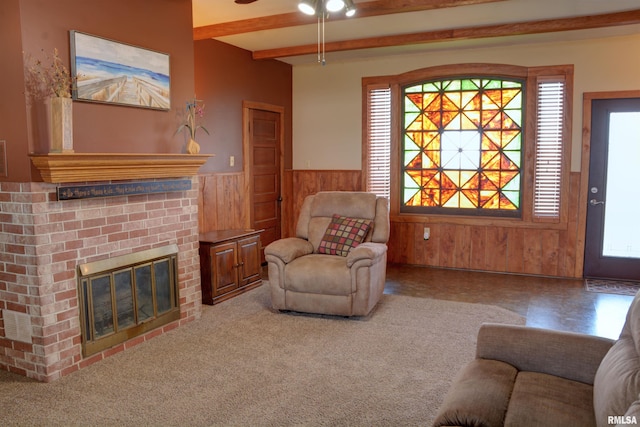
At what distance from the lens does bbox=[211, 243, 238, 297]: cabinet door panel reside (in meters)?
4.59

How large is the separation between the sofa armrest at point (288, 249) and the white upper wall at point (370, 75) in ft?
7.71

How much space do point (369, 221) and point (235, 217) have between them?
181cm

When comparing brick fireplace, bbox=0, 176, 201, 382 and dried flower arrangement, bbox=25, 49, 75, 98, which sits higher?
dried flower arrangement, bbox=25, 49, 75, 98

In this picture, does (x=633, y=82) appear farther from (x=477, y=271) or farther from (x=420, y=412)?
(x=420, y=412)

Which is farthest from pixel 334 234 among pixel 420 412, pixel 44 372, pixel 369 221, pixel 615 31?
pixel 615 31

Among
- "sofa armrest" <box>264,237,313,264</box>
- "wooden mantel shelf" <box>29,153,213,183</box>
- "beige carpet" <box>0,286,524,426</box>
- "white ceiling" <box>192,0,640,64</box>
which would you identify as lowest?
"beige carpet" <box>0,286,524,426</box>

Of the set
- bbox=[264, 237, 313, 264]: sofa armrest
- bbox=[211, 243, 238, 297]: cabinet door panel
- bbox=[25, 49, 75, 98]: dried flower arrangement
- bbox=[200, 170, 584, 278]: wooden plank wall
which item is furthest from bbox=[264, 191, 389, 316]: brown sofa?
bbox=[25, 49, 75, 98]: dried flower arrangement

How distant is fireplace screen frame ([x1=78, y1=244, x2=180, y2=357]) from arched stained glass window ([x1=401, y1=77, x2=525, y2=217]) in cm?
351

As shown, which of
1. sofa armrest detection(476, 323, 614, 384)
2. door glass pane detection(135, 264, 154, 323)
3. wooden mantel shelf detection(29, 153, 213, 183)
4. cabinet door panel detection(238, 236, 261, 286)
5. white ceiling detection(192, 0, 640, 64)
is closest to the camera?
sofa armrest detection(476, 323, 614, 384)

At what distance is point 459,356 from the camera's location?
3.41m

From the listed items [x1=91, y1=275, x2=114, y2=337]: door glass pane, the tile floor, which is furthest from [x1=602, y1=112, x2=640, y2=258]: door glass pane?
[x1=91, y1=275, x2=114, y2=337]: door glass pane

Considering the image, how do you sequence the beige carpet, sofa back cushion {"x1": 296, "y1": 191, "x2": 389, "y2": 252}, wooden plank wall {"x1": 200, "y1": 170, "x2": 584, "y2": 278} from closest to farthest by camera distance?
the beige carpet → sofa back cushion {"x1": 296, "y1": 191, "x2": 389, "y2": 252} → wooden plank wall {"x1": 200, "y1": 170, "x2": 584, "y2": 278}

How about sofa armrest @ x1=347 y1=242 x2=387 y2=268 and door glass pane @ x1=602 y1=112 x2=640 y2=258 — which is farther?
door glass pane @ x1=602 y1=112 x2=640 y2=258

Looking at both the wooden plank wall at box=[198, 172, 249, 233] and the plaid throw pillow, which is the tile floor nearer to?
the plaid throw pillow
